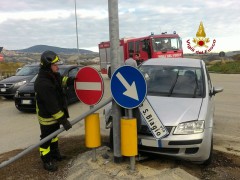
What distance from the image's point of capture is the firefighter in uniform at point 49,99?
16.8 feet

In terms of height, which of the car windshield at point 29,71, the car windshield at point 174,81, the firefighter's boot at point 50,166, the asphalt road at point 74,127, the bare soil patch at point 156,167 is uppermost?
the car windshield at point 174,81

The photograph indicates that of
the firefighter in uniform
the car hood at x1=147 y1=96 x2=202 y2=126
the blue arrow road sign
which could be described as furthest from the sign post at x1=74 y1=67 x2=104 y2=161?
the car hood at x1=147 y1=96 x2=202 y2=126

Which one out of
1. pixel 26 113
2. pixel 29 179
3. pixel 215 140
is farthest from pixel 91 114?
pixel 26 113

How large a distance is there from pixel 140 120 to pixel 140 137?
0.28 metres

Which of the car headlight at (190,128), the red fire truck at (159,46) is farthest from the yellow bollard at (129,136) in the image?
the red fire truck at (159,46)

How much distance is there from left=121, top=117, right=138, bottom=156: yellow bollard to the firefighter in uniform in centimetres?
82

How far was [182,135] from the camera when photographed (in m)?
5.05

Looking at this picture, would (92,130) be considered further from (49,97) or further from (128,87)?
(128,87)

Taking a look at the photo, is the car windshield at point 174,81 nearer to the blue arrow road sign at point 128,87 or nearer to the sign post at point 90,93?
the sign post at point 90,93

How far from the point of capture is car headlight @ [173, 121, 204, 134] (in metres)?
5.07

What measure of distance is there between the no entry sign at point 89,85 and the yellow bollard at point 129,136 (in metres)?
0.61

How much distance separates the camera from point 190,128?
201 inches

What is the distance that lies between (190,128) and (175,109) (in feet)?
1.49

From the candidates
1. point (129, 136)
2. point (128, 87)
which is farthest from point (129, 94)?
point (129, 136)
